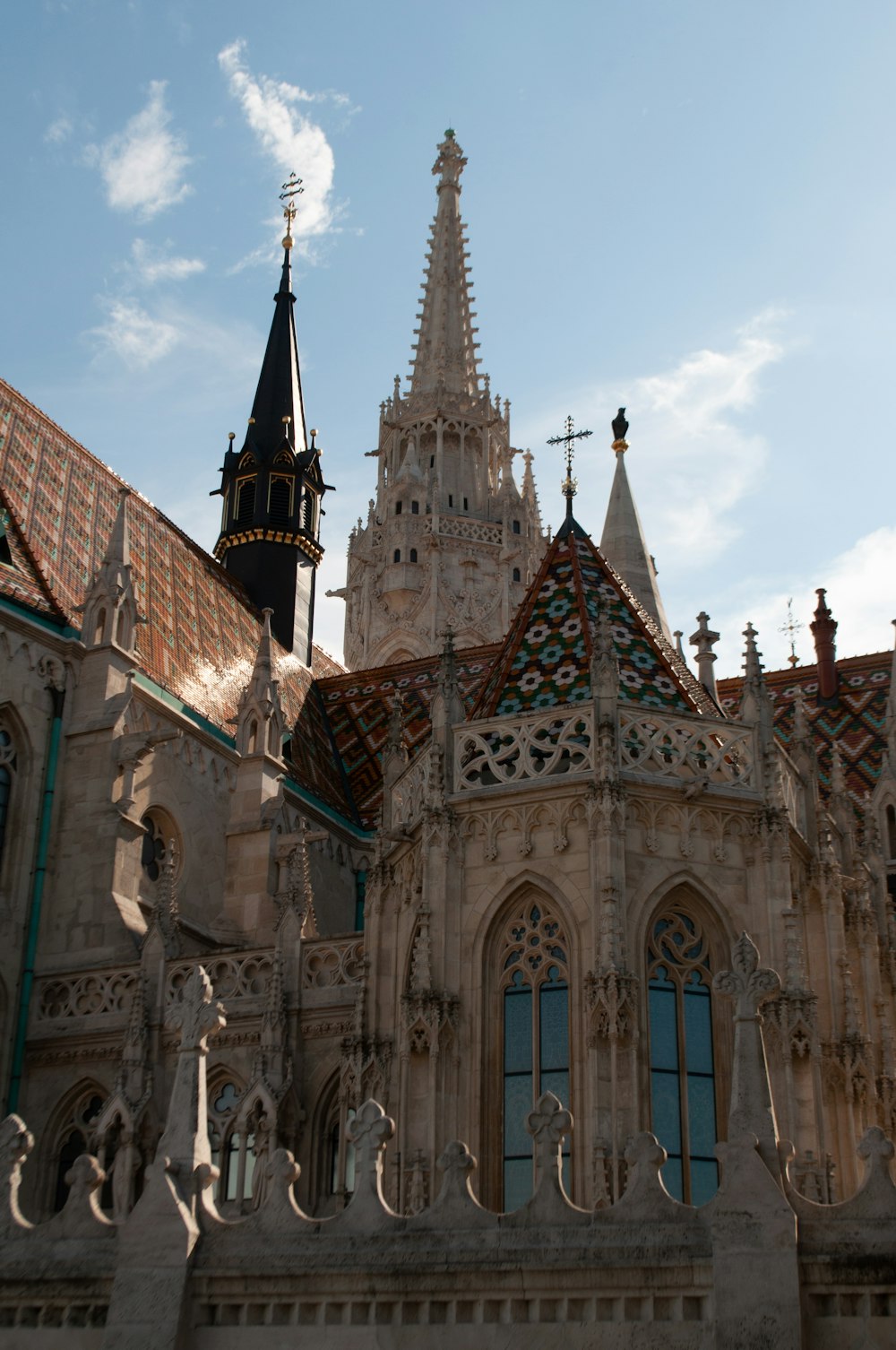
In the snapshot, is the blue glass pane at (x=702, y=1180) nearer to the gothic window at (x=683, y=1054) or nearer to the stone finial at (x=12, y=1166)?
the gothic window at (x=683, y=1054)

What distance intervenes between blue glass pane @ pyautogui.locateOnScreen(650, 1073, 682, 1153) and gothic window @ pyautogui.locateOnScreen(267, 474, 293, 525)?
64.0 feet

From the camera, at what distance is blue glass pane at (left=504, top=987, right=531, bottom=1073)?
556 inches

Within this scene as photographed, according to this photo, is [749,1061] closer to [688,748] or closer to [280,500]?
[688,748]

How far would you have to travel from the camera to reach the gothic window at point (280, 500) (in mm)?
31859

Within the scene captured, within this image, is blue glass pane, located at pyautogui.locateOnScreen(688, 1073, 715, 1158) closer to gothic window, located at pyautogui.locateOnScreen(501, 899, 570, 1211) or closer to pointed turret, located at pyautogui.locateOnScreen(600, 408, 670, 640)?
gothic window, located at pyautogui.locateOnScreen(501, 899, 570, 1211)

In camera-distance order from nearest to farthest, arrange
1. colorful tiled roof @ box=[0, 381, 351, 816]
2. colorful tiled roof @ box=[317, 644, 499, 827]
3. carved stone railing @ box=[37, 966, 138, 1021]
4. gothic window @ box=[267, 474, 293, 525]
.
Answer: carved stone railing @ box=[37, 966, 138, 1021]
colorful tiled roof @ box=[0, 381, 351, 816]
colorful tiled roof @ box=[317, 644, 499, 827]
gothic window @ box=[267, 474, 293, 525]

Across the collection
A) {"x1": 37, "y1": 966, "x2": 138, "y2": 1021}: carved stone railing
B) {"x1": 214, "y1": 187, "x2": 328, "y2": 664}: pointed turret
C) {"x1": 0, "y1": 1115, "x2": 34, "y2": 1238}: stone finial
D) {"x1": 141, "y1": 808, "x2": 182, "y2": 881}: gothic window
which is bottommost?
{"x1": 0, "y1": 1115, "x2": 34, "y2": 1238}: stone finial

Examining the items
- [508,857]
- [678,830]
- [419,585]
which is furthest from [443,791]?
[419,585]

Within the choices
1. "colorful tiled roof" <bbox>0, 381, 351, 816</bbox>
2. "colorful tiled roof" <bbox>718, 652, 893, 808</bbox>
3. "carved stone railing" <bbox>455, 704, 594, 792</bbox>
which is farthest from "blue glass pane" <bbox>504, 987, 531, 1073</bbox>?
"colorful tiled roof" <bbox>718, 652, 893, 808</bbox>

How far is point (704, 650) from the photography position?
23219mm

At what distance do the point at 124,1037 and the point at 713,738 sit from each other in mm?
6910

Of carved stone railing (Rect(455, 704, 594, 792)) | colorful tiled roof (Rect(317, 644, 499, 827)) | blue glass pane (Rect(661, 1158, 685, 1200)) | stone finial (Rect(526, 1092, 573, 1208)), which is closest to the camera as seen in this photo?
stone finial (Rect(526, 1092, 573, 1208))

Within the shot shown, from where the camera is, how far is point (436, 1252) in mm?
8398

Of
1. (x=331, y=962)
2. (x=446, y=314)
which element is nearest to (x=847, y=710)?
(x=331, y=962)
